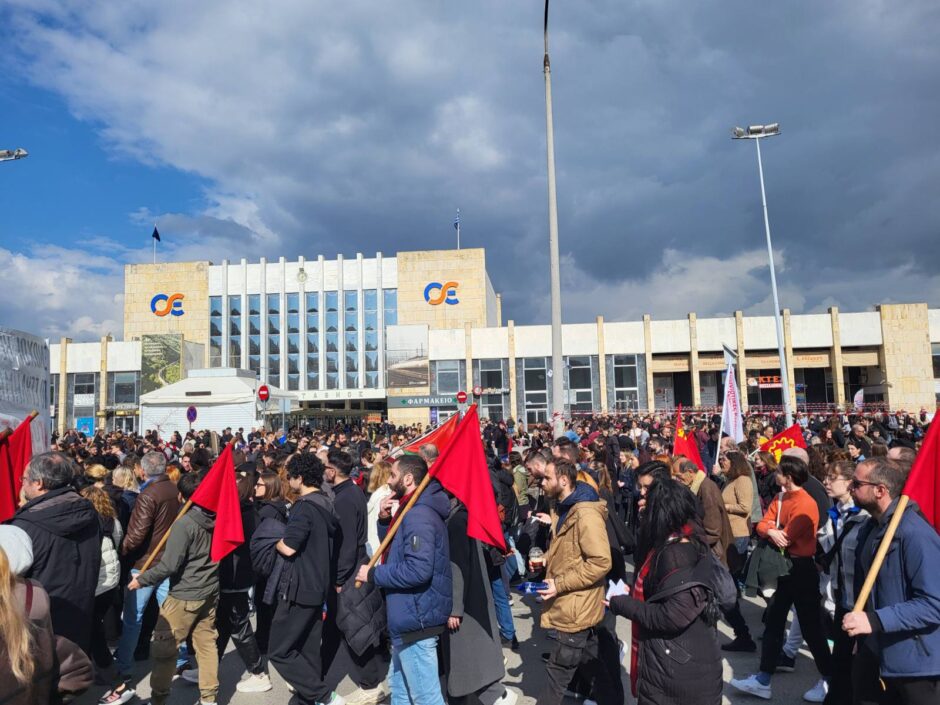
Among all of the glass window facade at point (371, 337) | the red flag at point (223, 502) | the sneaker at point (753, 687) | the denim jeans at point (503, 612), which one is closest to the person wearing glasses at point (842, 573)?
the sneaker at point (753, 687)

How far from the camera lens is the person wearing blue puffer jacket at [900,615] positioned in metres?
3.11

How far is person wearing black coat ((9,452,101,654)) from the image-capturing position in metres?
3.88

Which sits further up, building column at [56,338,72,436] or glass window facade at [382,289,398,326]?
glass window facade at [382,289,398,326]

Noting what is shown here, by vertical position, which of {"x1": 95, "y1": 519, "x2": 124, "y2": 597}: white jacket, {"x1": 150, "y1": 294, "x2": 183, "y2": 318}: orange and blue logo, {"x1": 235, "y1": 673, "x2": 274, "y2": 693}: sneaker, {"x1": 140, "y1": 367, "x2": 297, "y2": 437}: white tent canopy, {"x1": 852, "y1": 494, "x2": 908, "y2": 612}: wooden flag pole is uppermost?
{"x1": 150, "y1": 294, "x2": 183, "y2": 318}: orange and blue logo

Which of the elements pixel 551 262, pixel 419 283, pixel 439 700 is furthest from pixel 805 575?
pixel 419 283

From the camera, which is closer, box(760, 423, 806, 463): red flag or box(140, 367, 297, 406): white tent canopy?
box(760, 423, 806, 463): red flag

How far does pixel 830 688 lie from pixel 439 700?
278 cm

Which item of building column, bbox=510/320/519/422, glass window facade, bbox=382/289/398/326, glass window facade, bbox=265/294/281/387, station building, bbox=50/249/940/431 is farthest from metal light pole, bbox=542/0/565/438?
glass window facade, bbox=265/294/281/387

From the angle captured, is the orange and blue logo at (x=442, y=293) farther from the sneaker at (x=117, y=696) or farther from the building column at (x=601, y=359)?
the sneaker at (x=117, y=696)

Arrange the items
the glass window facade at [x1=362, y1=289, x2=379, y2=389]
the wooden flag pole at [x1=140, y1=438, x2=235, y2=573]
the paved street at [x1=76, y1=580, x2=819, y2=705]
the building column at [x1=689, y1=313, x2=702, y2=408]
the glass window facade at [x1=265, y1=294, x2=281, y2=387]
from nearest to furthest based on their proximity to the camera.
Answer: the wooden flag pole at [x1=140, y1=438, x2=235, y2=573]
the paved street at [x1=76, y1=580, x2=819, y2=705]
the building column at [x1=689, y1=313, x2=702, y2=408]
the glass window facade at [x1=362, y1=289, x2=379, y2=389]
the glass window facade at [x1=265, y1=294, x2=281, y2=387]

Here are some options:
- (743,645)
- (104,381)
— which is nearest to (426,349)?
(104,381)

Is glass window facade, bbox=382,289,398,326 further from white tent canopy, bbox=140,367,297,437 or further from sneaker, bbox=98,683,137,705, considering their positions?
sneaker, bbox=98,683,137,705

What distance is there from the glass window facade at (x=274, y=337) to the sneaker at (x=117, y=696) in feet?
170

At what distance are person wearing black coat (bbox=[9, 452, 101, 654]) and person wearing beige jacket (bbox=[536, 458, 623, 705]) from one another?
2.98m
